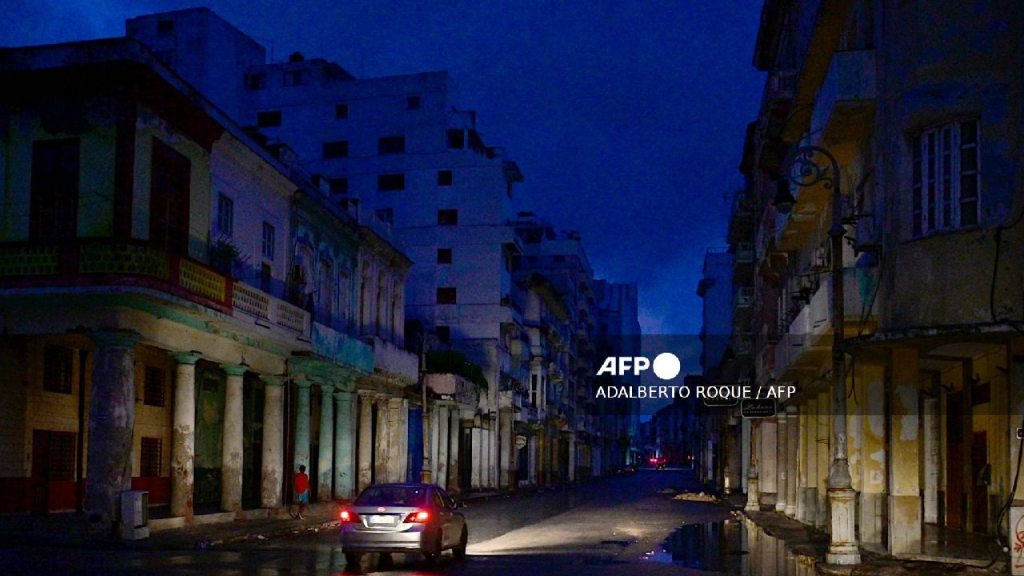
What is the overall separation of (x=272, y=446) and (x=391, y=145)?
107 ft

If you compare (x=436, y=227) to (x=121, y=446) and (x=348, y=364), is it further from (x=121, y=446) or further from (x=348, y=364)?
(x=121, y=446)

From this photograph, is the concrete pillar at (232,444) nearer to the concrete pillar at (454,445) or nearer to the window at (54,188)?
the window at (54,188)

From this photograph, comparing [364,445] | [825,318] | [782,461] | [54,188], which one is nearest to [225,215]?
[54,188]

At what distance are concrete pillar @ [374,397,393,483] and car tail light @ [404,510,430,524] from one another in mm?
23328

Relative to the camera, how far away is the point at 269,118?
62.5 metres

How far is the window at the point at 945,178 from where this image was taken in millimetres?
17609

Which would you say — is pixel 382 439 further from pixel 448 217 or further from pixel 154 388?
pixel 448 217

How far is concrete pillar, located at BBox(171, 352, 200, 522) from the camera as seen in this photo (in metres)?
25.5

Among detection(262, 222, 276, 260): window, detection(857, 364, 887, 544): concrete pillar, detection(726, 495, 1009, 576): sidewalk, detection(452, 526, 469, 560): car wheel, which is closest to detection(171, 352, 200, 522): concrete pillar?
detection(262, 222, 276, 260): window

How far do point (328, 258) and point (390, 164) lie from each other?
2525 cm

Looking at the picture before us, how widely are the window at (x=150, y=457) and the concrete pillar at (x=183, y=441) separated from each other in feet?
12.6

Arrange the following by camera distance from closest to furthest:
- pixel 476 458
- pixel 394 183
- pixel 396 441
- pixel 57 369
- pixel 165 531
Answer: pixel 165 531 < pixel 57 369 < pixel 396 441 < pixel 476 458 < pixel 394 183

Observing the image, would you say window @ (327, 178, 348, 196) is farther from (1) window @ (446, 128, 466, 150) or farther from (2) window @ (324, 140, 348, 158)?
(1) window @ (446, 128, 466, 150)

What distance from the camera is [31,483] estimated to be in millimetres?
25469
